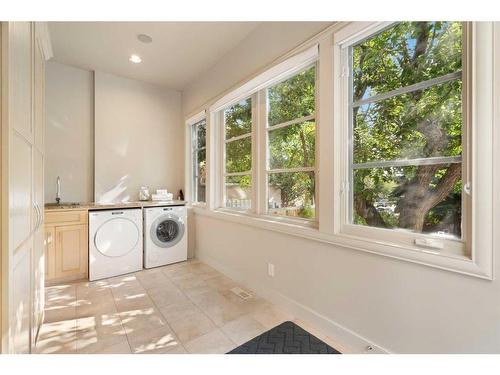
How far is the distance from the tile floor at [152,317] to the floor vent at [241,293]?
2.6 inches

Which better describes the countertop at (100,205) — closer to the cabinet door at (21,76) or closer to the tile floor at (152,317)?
the tile floor at (152,317)

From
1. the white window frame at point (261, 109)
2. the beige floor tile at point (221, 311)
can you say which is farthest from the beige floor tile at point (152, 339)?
the white window frame at point (261, 109)

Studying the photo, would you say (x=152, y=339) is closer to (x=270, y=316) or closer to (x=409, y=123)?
(x=270, y=316)

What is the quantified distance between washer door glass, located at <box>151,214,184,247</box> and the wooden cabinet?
0.83 metres

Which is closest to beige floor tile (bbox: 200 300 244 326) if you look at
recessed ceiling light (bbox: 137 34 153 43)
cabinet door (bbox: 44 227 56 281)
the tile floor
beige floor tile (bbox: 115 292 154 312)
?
the tile floor

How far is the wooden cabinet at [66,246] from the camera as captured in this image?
2.71m

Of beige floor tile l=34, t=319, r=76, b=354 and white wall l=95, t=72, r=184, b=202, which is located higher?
white wall l=95, t=72, r=184, b=202

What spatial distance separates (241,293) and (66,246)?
7.28ft

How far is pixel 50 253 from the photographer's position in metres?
2.72

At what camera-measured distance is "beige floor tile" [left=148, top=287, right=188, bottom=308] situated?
2334 mm

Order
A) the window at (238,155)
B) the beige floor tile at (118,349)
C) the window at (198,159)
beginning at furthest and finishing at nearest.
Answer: the window at (198,159) < the window at (238,155) < the beige floor tile at (118,349)

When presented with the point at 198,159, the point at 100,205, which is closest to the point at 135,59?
the point at 198,159

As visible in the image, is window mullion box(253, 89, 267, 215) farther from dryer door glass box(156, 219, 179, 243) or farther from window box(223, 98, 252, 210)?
dryer door glass box(156, 219, 179, 243)
